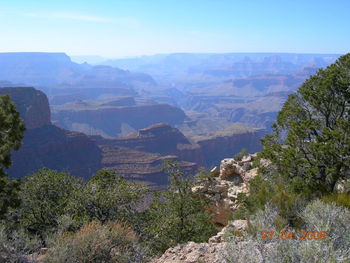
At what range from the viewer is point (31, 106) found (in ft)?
332

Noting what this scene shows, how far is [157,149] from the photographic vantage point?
12138 cm

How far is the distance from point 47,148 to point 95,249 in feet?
274

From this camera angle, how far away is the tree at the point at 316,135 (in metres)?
10.8

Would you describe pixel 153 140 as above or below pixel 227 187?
below

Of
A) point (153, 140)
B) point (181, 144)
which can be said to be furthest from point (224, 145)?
point (153, 140)

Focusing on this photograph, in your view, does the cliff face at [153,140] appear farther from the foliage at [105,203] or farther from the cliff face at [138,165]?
the foliage at [105,203]

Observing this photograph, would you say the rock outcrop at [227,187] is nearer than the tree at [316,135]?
No

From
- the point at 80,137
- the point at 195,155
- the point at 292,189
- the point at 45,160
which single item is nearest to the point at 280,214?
the point at 292,189

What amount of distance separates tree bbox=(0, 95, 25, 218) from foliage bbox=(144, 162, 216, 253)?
5522 mm

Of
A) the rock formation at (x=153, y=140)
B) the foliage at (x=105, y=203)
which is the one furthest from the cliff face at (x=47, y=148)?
the foliage at (x=105, y=203)

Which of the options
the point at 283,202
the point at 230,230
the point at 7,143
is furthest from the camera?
the point at 7,143

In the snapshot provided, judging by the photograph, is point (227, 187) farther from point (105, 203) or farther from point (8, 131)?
point (8, 131)

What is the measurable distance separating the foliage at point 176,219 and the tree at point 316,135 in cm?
386

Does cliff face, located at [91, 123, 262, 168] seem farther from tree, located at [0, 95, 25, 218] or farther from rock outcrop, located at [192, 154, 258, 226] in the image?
tree, located at [0, 95, 25, 218]
